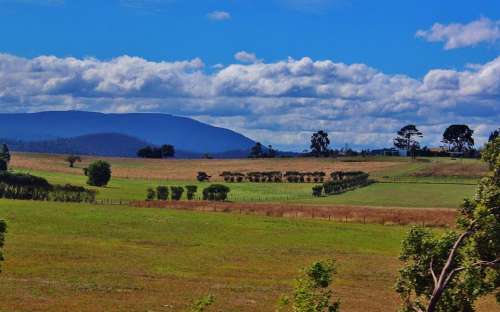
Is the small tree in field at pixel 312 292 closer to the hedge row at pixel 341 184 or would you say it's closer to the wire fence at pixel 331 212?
the wire fence at pixel 331 212

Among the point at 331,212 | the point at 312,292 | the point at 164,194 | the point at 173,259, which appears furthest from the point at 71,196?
the point at 312,292

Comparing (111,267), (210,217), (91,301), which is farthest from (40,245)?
(210,217)

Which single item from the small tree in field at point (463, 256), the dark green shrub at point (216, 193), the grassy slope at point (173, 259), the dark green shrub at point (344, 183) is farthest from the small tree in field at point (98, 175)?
the small tree in field at point (463, 256)

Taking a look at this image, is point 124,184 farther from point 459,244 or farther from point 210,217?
point 459,244

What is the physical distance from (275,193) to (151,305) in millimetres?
120548

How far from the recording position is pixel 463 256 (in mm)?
17453

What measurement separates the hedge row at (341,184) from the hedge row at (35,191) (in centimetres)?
5114

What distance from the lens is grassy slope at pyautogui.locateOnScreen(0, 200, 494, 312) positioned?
3934cm

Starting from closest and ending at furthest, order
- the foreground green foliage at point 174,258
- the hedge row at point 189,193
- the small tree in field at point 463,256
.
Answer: the small tree in field at point 463,256, the foreground green foliage at point 174,258, the hedge row at point 189,193

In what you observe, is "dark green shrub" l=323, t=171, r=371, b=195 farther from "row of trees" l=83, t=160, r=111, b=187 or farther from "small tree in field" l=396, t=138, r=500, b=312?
"small tree in field" l=396, t=138, r=500, b=312

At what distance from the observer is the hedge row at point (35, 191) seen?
11731cm

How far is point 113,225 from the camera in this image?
8106 cm

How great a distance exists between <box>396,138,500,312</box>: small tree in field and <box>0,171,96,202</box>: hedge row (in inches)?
4081

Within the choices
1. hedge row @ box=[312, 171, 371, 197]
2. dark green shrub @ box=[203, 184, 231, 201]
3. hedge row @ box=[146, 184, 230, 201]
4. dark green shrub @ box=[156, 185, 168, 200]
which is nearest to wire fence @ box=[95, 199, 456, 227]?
dark green shrub @ box=[156, 185, 168, 200]
